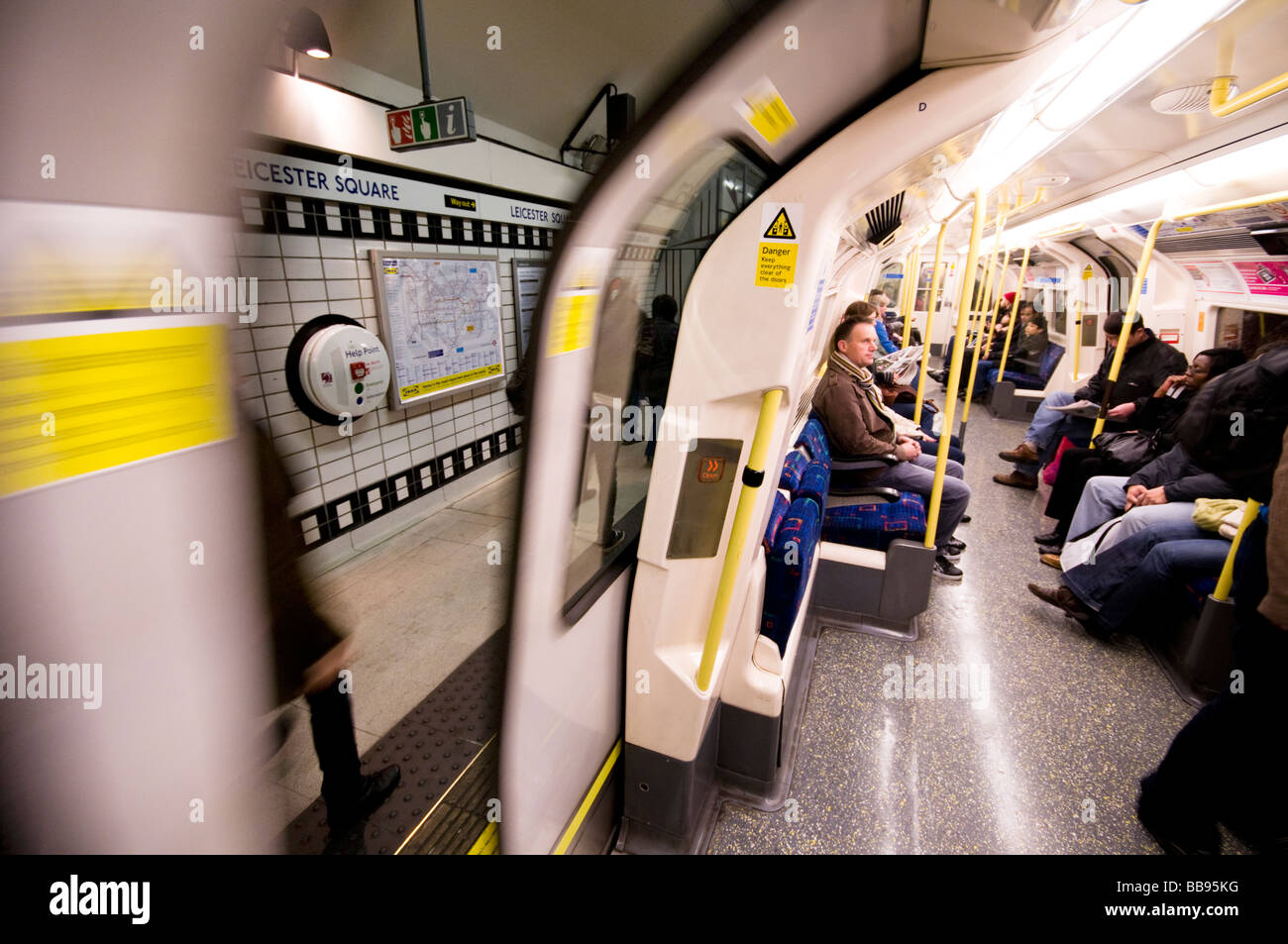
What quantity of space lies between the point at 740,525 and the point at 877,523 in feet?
7.26

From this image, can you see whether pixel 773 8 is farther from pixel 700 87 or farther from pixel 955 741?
pixel 955 741

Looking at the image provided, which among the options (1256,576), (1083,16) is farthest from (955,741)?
(1083,16)

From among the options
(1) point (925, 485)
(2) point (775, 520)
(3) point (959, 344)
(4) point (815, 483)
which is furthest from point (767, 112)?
(1) point (925, 485)

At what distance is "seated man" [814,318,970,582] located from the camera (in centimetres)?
361

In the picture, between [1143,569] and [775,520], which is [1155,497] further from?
[775,520]

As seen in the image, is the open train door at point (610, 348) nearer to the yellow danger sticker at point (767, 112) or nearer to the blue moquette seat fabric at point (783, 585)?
the yellow danger sticker at point (767, 112)

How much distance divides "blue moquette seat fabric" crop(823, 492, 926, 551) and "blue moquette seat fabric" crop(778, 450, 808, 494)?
68cm

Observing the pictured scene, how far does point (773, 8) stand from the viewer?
0.96m

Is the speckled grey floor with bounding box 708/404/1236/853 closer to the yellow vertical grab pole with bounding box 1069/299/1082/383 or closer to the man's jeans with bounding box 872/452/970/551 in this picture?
the man's jeans with bounding box 872/452/970/551

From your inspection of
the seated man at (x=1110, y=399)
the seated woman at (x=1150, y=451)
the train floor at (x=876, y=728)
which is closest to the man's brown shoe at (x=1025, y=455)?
the seated man at (x=1110, y=399)

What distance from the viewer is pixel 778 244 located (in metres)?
1.42

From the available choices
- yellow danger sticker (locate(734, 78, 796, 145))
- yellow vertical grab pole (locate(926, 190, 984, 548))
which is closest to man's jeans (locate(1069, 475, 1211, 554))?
yellow vertical grab pole (locate(926, 190, 984, 548))

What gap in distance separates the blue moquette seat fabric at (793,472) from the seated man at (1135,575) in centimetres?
202

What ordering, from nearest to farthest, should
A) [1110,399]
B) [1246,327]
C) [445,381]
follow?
[445,381] → [1246,327] → [1110,399]
